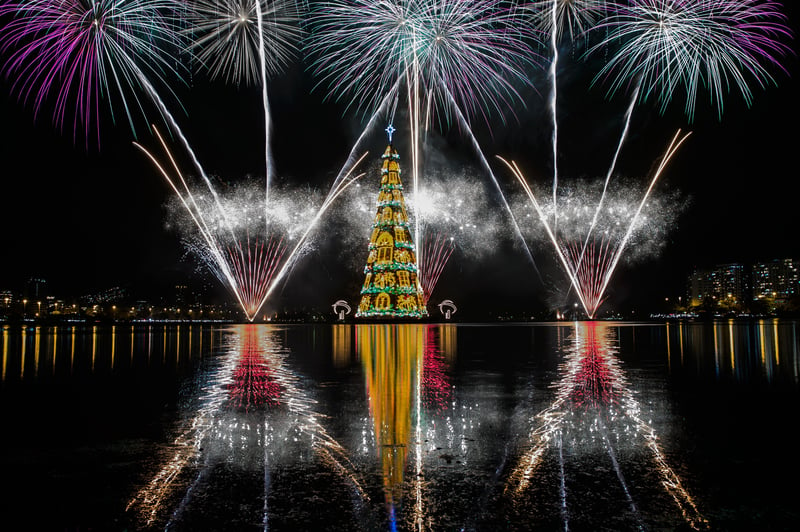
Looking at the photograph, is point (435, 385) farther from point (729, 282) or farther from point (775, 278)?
point (729, 282)

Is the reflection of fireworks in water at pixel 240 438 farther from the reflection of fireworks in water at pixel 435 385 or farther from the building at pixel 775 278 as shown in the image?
the building at pixel 775 278

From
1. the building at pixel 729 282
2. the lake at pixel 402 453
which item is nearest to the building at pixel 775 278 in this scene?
the building at pixel 729 282

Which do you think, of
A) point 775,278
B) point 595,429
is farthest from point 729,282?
point 595,429

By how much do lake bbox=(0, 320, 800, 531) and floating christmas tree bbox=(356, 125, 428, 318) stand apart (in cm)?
4620

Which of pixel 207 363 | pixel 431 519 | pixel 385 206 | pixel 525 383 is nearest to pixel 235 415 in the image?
pixel 431 519

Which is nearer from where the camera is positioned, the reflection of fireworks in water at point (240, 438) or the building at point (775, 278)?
the reflection of fireworks in water at point (240, 438)

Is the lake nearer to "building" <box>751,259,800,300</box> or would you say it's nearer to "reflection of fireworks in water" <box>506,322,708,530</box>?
"reflection of fireworks in water" <box>506,322,708,530</box>

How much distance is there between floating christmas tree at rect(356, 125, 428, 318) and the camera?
199 ft

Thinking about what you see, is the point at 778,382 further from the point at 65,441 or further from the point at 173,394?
the point at 65,441

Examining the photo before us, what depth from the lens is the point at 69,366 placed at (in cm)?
1828

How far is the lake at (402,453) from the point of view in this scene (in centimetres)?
491

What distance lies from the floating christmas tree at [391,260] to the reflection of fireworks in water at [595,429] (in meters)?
45.8

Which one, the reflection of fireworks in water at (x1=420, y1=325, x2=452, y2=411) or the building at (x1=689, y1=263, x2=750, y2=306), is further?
the building at (x1=689, y1=263, x2=750, y2=306)

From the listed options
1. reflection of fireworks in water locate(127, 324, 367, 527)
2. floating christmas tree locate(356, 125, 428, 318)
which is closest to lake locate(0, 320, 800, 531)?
reflection of fireworks in water locate(127, 324, 367, 527)
